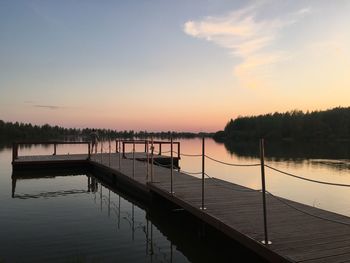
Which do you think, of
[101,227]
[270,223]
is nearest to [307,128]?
[101,227]

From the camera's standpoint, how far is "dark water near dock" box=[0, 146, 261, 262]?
320 inches

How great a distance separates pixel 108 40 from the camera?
23797 mm

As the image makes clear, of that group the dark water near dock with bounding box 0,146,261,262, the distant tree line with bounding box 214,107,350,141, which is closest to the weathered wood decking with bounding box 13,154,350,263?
the dark water near dock with bounding box 0,146,261,262

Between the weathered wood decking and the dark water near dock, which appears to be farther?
the dark water near dock

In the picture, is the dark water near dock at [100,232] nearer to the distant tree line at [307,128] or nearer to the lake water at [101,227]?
the lake water at [101,227]

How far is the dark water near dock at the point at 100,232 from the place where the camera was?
8125 mm

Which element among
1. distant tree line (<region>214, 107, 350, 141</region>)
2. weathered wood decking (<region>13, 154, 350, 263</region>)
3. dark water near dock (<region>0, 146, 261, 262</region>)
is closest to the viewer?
weathered wood decking (<region>13, 154, 350, 263</region>)

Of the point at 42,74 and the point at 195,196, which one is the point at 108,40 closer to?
the point at 42,74

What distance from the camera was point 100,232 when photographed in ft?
32.3

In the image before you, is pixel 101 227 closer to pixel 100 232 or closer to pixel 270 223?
pixel 100 232

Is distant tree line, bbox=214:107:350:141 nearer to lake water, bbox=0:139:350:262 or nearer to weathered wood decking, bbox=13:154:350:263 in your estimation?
lake water, bbox=0:139:350:262

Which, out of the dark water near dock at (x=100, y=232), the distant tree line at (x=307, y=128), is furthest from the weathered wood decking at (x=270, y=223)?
the distant tree line at (x=307, y=128)

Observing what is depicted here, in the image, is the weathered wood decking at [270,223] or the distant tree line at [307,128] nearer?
the weathered wood decking at [270,223]

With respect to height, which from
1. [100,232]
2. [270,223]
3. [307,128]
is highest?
[307,128]
